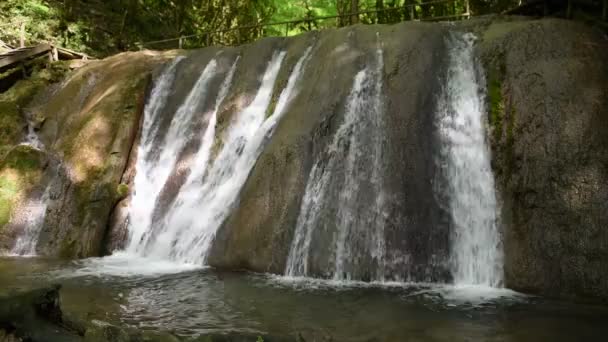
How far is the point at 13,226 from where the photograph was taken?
1078cm

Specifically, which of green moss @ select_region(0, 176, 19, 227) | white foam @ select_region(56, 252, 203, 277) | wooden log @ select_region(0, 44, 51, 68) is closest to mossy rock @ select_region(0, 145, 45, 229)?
green moss @ select_region(0, 176, 19, 227)

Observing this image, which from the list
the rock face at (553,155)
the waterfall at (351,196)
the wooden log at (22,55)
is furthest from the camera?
the wooden log at (22,55)

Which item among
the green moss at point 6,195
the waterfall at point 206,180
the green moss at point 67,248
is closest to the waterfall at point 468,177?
the waterfall at point 206,180

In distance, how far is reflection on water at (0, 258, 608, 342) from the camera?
5.14 metres

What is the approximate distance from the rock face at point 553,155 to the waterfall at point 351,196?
181cm

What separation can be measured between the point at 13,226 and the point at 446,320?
9.18 m

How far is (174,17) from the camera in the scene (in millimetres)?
25562

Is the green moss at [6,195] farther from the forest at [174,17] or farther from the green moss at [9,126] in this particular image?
the forest at [174,17]

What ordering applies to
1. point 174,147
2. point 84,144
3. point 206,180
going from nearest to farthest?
point 206,180 < point 84,144 < point 174,147

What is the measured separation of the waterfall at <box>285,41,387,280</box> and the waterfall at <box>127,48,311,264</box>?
68.1 inches

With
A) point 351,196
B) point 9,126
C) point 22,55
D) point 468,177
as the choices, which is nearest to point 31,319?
point 351,196

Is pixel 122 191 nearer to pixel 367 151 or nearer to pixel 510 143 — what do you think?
pixel 367 151

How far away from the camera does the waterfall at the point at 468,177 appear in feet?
23.9

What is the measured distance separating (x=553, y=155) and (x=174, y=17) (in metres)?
21.9
